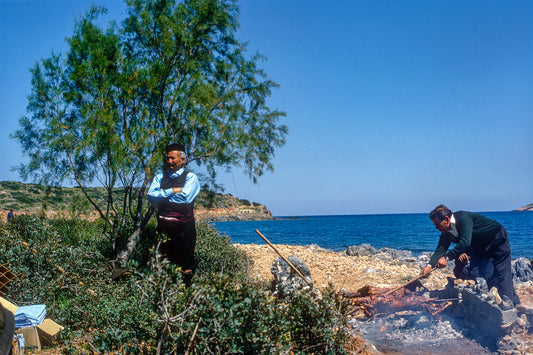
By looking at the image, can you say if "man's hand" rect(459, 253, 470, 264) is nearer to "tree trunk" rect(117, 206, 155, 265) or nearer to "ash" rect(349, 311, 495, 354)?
"ash" rect(349, 311, 495, 354)

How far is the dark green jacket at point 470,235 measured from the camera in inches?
205

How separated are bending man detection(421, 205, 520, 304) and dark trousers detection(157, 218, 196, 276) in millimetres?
3113

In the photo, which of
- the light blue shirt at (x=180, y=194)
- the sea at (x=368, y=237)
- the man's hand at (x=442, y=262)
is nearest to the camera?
the light blue shirt at (x=180, y=194)

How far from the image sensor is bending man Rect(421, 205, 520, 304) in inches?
207

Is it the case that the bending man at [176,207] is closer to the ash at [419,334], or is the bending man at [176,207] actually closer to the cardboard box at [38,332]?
the cardboard box at [38,332]

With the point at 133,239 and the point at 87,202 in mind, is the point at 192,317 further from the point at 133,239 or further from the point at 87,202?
the point at 87,202

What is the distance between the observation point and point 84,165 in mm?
8305

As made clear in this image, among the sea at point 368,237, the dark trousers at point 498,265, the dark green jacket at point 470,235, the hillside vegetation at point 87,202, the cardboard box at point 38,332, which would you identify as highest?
the hillside vegetation at point 87,202

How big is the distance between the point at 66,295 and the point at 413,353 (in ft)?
15.1

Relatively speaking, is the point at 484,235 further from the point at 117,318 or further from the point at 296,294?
the point at 117,318

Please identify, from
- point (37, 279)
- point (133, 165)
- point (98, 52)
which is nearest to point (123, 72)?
point (98, 52)

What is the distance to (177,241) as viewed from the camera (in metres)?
5.02

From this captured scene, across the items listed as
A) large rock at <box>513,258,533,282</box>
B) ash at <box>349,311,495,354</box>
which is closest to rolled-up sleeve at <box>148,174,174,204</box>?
ash at <box>349,311,495,354</box>

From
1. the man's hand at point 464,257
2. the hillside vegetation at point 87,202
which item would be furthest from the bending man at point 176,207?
the hillside vegetation at point 87,202
